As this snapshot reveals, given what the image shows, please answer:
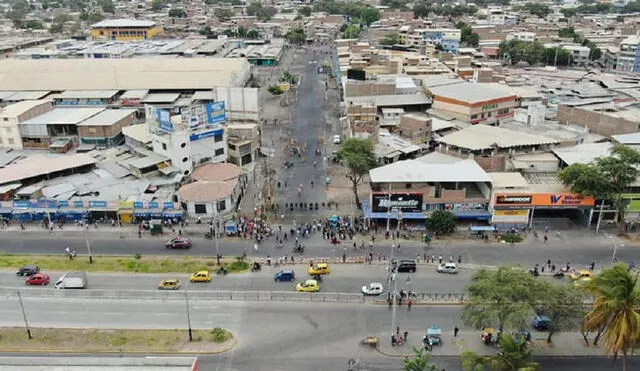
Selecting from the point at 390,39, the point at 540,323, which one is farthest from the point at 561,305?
the point at 390,39

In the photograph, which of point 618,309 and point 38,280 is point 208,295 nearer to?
point 38,280

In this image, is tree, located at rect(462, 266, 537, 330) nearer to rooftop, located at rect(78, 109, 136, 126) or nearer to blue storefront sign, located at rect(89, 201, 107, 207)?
blue storefront sign, located at rect(89, 201, 107, 207)

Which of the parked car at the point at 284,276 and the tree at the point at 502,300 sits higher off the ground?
the tree at the point at 502,300

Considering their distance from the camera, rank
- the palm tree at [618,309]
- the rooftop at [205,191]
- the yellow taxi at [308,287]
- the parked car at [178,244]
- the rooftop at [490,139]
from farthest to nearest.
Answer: the rooftop at [490,139] < the rooftop at [205,191] < the parked car at [178,244] < the yellow taxi at [308,287] < the palm tree at [618,309]

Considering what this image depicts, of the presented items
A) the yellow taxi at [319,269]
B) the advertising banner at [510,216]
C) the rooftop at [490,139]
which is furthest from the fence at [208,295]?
the rooftop at [490,139]

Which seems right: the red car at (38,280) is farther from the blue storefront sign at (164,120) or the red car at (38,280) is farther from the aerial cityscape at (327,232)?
the blue storefront sign at (164,120)

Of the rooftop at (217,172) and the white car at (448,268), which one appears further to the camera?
the rooftop at (217,172)

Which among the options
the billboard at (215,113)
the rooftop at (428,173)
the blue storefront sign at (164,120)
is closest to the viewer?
the rooftop at (428,173)
